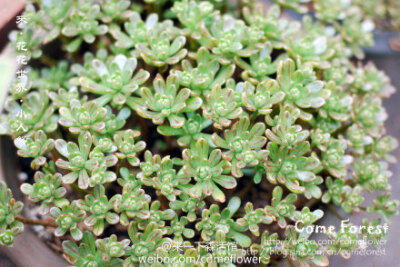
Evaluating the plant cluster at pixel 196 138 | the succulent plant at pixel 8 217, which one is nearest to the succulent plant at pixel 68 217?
the plant cluster at pixel 196 138

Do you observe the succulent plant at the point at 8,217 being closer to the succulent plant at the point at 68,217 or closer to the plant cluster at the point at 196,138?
the plant cluster at the point at 196,138

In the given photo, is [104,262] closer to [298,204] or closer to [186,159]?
[186,159]

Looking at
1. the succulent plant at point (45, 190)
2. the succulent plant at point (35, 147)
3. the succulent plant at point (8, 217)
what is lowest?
the succulent plant at point (8, 217)

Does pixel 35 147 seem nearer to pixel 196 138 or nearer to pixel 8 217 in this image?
pixel 8 217

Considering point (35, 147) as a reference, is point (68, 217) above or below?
below

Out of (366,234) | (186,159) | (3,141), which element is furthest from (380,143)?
(3,141)

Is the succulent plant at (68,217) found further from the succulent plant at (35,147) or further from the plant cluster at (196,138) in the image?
the succulent plant at (35,147)

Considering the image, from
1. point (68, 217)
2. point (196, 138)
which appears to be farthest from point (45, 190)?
point (196, 138)

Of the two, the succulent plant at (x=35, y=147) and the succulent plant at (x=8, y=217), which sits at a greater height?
the succulent plant at (x=35, y=147)

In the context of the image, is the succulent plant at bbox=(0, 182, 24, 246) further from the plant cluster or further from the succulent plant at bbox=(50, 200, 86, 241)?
the succulent plant at bbox=(50, 200, 86, 241)
